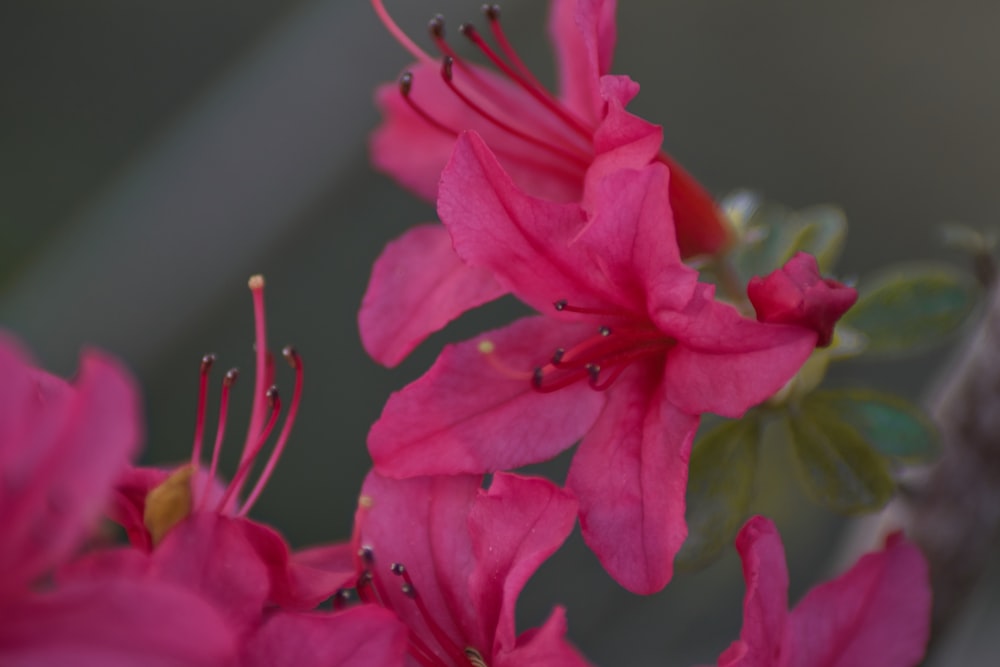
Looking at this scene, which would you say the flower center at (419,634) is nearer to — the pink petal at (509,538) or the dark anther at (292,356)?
the pink petal at (509,538)

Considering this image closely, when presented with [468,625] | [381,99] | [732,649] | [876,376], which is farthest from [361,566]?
[876,376]

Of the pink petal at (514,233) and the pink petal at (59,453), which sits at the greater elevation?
the pink petal at (59,453)

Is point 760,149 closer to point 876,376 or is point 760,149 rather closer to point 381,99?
point 876,376

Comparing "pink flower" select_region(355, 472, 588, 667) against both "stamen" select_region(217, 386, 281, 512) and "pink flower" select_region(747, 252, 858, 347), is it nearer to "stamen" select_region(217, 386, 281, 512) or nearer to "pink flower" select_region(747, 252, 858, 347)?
"stamen" select_region(217, 386, 281, 512)

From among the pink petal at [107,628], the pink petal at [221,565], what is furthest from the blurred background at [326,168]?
the pink petal at [107,628]

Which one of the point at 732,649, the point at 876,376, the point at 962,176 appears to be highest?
the point at 732,649
